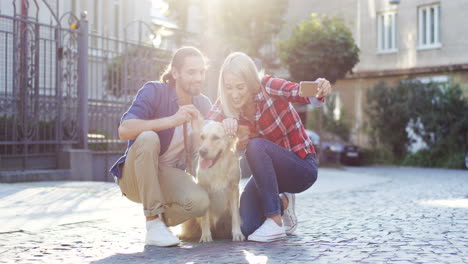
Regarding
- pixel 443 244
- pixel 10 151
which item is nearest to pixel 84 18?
pixel 10 151

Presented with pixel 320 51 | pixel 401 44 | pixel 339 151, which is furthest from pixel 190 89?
pixel 401 44

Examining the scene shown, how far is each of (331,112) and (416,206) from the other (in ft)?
57.7

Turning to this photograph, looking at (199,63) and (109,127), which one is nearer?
(199,63)

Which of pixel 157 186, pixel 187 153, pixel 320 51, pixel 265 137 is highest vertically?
pixel 320 51

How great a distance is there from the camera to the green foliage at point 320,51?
18.6 m

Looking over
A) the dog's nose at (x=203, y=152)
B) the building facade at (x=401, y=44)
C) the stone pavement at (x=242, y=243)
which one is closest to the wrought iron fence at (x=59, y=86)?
the stone pavement at (x=242, y=243)

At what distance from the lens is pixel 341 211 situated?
7230 mm

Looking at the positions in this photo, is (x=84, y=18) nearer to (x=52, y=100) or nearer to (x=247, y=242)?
(x=52, y=100)

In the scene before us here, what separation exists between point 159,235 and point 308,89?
1.50m

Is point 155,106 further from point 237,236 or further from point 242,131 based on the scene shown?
point 237,236

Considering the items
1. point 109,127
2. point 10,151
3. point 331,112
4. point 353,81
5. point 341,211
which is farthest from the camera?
point 353,81

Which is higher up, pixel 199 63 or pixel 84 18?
pixel 84 18

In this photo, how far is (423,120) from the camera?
71.4 feet

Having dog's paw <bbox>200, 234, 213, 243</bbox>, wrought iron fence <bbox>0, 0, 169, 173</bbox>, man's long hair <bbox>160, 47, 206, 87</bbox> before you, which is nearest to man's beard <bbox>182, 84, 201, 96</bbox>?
man's long hair <bbox>160, 47, 206, 87</bbox>
